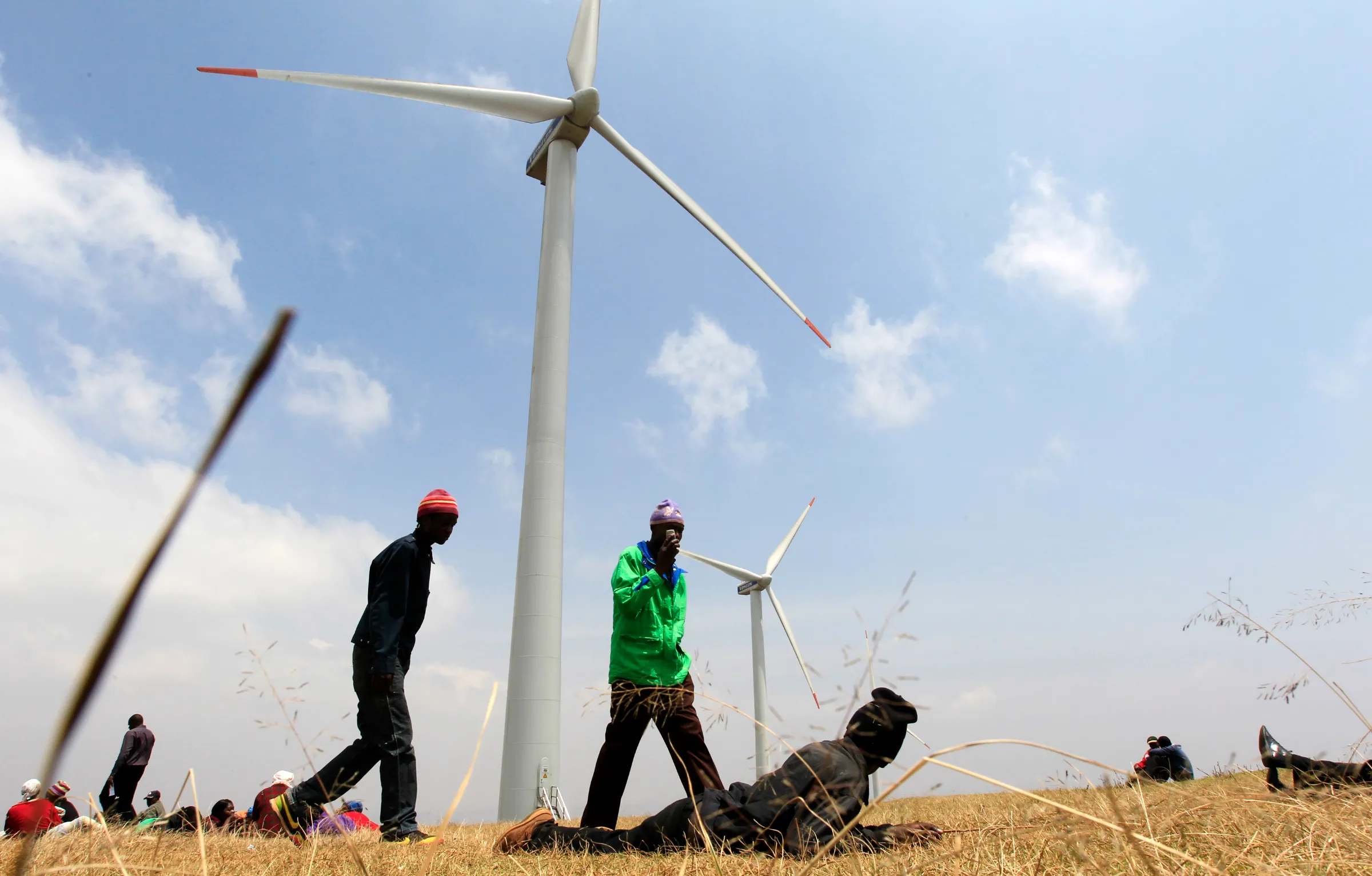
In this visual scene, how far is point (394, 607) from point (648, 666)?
177cm

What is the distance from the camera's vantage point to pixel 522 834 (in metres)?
4.62

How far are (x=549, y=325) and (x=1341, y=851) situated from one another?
39.6ft

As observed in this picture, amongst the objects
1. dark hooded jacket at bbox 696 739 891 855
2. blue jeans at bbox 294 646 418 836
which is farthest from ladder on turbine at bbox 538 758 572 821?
dark hooded jacket at bbox 696 739 891 855

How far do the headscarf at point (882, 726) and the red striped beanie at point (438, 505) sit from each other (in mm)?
3190

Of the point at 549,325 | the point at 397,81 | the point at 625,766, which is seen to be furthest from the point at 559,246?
the point at 625,766

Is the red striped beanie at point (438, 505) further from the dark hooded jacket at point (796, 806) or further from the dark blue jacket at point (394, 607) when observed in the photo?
the dark hooded jacket at point (796, 806)

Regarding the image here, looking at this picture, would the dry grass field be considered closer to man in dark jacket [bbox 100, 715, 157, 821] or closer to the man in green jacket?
the man in green jacket

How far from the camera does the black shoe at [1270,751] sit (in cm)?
455

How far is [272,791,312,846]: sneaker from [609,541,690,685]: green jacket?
2.17 m

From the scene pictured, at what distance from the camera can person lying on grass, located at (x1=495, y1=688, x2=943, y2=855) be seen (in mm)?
3699

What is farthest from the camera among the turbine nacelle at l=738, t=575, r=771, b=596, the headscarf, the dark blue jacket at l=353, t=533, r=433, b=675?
the turbine nacelle at l=738, t=575, r=771, b=596

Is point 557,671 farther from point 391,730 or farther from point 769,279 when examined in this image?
point 769,279

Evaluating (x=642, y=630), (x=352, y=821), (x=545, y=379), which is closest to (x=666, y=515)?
(x=642, y=630)

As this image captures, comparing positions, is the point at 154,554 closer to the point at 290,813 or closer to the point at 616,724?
the point at 616,724
